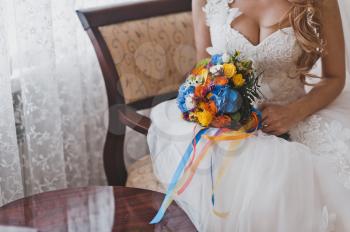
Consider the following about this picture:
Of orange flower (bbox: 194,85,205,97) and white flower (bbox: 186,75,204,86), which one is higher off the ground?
white flower (bbox: 186,75,204,86)

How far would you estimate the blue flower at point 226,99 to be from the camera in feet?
5.10

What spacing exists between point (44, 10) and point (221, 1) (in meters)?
0.71

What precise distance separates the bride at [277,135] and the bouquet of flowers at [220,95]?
0.08 m

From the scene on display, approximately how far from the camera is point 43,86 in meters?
2.08

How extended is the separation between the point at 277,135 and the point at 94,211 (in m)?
0.71

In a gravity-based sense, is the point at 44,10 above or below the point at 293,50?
above

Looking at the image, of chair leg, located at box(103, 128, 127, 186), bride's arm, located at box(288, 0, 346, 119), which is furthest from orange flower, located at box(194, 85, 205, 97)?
chair leg, located at box(103, 128, 127, 186)

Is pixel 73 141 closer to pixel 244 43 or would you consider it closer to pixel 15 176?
pixel 15 176

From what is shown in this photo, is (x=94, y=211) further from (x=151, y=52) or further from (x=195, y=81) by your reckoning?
(x=151, y=52)

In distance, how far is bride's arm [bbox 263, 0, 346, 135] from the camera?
5.92 feet

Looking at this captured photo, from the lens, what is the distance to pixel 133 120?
6.33 feet

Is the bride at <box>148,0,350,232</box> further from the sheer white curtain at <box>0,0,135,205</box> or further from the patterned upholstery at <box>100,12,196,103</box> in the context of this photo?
the sheer white curtain at <box>0,0,135,205</box>

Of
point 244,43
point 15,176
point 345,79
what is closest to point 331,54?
point 345,79

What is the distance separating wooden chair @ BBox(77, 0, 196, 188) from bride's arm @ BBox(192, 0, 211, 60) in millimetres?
150
